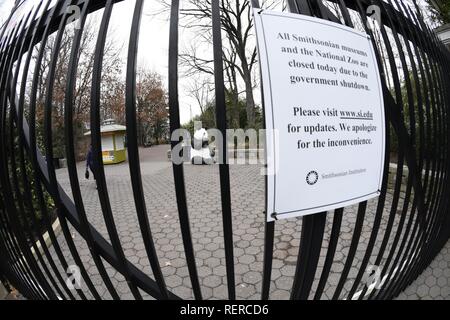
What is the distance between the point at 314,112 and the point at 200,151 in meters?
12.2

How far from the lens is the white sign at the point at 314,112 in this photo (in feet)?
3.59

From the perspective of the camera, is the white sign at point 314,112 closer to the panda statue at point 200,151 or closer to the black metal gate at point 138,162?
the black metal gate at point 138,162

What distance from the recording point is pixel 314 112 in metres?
1.14

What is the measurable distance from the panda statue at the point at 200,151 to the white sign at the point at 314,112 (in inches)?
463

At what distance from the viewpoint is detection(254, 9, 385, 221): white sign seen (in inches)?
43.0

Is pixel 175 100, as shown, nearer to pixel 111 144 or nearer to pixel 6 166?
pixel 6 166

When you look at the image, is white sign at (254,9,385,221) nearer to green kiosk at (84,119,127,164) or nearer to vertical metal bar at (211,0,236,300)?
vertical metal bar at (211,0,236,300)

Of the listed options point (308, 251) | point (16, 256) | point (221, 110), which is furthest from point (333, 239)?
point (16, 256)

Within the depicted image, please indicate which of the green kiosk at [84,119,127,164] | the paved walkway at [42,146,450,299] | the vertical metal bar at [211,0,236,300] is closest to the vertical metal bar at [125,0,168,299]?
the vertical metal bar at [211,0,236,300]

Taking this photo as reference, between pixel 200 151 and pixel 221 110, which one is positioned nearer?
pixel 221 110

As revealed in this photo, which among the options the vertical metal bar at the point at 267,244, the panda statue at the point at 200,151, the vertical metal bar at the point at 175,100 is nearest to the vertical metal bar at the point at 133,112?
the vertical metal bar at the point at 175,100

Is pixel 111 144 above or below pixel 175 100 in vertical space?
above

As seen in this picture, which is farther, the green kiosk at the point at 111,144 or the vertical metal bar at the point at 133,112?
the green kiosk at the point at 111,144

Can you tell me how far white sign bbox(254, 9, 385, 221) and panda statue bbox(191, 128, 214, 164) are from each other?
38.6 ft
